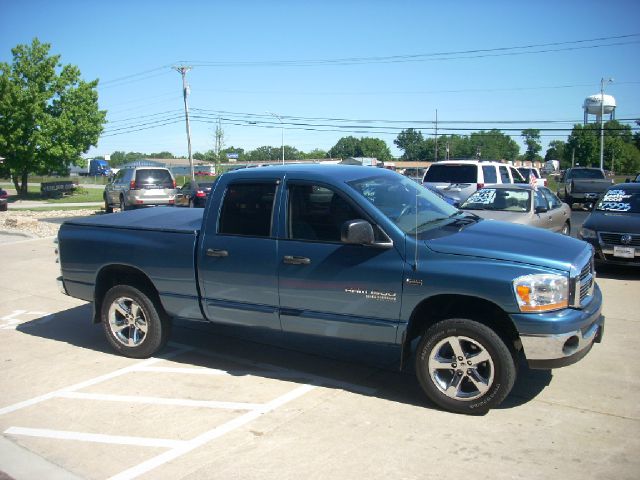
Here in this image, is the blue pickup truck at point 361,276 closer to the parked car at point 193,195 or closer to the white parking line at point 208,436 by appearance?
the white parking line at point 208,436

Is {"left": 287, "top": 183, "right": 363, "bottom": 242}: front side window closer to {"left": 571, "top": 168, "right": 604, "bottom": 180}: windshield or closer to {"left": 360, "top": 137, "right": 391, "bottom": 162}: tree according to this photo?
{"left": 571, "top": 168, "right": 604, "bottom": 180}: windshield

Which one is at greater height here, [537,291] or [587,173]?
[587,173]

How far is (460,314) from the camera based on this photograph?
179 inches

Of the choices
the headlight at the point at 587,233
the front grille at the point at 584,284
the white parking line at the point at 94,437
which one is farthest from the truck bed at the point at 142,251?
the headlight at the point at 587,233

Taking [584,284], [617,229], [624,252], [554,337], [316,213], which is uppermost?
[316,213]

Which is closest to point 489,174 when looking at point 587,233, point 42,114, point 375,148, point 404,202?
point 587,233

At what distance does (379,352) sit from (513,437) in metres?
2.11

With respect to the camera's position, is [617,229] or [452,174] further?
[452,174]

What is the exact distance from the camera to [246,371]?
5605 millimetres

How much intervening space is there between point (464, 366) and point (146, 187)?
18.9 m

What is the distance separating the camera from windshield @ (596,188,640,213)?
10117 mm

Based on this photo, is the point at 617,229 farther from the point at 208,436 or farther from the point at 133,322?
the point at 208,436

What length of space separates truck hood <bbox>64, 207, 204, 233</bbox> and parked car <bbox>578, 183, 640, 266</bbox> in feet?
21.6

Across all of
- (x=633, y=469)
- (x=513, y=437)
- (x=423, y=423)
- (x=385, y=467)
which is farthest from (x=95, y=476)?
(x=633, y=469)
